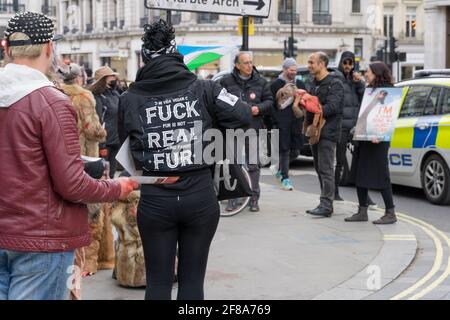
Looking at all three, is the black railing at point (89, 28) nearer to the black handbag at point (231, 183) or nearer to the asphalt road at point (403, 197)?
the asphalt road at point (403, 197)

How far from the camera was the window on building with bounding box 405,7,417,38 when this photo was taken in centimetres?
6325

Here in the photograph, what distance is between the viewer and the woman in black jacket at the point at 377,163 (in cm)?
893

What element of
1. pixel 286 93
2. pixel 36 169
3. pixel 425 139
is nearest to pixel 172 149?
pixel 36 169

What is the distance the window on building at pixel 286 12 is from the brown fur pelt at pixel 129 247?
155 feet

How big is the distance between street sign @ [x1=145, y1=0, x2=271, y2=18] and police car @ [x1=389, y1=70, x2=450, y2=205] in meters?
3.11

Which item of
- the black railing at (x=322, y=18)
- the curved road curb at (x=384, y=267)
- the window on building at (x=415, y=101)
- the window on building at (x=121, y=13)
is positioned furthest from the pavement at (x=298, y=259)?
the window on building at (x=121, y=13)

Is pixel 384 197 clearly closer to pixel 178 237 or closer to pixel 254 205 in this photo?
pixel 254 205

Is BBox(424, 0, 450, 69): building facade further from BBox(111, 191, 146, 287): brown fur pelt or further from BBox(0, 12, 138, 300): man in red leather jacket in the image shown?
BBox(0, 12, 138, 300): man in red leather jacket

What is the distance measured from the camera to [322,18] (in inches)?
2088

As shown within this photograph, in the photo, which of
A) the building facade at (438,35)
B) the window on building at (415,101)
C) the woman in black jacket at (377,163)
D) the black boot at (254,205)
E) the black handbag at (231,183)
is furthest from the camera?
the building facade at (438,35)

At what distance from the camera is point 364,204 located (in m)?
9.26

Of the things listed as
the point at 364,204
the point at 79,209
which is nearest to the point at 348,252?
the point at 364,204

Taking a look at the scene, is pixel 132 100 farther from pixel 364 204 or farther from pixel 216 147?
pixel 364 204
